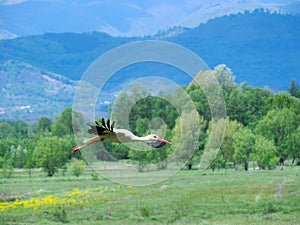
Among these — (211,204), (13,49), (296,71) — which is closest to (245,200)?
(211,204)

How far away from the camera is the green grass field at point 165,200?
24406mm

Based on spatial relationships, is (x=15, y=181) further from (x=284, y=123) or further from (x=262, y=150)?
(x=284, y=123)

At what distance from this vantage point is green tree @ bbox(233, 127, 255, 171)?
1618 inches

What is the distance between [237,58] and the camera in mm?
183250

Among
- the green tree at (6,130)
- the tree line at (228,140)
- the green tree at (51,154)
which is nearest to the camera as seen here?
the tree line at (228,140)

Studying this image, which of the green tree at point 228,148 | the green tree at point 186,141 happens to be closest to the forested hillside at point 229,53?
the green tree at point 228,148

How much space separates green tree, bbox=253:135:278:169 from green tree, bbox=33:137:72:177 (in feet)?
35.8

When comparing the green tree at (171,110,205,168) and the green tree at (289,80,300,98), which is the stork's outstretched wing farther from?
the green tree at (289,80,300,98)

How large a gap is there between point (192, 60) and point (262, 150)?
78.7 ft

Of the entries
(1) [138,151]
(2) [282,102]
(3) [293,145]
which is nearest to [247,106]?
(2) [282,102]

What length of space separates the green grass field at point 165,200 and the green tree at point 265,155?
3.01 meters

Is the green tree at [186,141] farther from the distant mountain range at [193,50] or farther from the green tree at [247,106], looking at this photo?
the distant mountain range at [193,50]

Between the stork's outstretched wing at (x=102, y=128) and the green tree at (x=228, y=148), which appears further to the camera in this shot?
the green tree at (x=228, y=148)

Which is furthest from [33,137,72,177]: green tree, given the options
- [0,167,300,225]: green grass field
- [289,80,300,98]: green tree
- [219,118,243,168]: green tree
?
[289,80,300,98]: green tree
